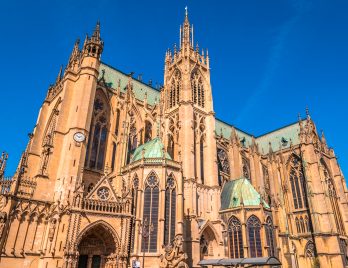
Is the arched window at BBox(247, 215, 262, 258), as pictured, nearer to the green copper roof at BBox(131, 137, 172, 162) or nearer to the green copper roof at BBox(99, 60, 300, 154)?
the green copper roof at BBox(131, 137, 172, 162)

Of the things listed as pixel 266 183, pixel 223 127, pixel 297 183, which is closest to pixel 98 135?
pixel 223 127

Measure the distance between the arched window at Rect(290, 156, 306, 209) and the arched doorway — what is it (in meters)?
38.2

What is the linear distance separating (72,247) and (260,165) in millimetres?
39250

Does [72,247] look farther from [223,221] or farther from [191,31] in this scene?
[191,31]

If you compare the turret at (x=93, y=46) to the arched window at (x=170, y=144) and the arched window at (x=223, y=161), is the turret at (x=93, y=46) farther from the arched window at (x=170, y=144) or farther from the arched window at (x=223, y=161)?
the arched window at (x=223, y=161)

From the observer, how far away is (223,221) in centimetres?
3966

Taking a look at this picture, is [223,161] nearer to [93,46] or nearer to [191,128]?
[191,128]

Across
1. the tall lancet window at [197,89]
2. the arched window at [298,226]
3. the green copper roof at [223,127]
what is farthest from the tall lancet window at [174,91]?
the arched window at [298,226]

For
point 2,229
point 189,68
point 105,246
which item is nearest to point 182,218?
point 105,246

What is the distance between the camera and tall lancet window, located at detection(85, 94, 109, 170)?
37781 mm

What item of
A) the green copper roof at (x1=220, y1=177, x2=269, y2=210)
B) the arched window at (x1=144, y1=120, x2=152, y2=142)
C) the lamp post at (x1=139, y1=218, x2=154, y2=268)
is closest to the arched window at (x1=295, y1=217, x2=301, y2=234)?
the green copper roof at (x1=220, y1=177, x2=269, y2=210)

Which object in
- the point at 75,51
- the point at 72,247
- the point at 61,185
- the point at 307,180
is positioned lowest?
the point at 72,247

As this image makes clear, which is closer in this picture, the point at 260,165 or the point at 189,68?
the point at 189,68

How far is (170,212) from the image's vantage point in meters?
33.0
